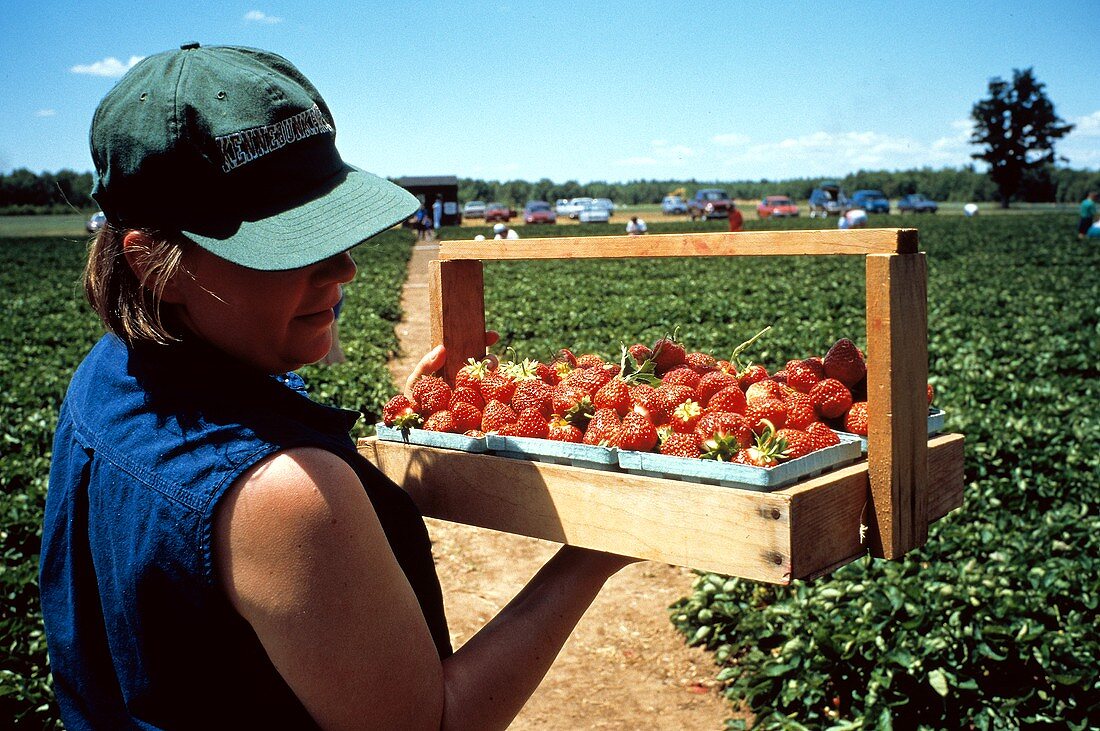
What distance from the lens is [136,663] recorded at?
1271 millimetres

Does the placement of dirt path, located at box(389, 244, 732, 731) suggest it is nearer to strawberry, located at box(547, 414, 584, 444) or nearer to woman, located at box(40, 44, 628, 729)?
strawberry, located at box(547, 414, 584, 444)

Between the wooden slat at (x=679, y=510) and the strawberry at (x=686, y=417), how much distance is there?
0.84 ft

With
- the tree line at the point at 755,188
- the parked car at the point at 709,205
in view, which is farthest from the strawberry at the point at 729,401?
the tree line at the point at 755,188

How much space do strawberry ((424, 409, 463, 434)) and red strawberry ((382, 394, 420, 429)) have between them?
0.04 m

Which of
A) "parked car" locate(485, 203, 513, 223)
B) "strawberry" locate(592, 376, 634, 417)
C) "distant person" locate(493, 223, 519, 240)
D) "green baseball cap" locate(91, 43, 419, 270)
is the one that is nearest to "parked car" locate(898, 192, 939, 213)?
"parked car" locate(485, 203, 513, 223)

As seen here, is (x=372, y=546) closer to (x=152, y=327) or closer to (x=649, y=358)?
(x=152, y=327)

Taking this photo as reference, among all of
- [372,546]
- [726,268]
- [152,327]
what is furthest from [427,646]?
[726,268]

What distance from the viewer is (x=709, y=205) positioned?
166ft

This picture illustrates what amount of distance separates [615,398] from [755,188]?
361 ft

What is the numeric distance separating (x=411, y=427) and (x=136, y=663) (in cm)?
95

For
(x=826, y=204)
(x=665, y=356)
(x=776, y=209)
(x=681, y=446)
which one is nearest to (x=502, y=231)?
(x=665, y=356)

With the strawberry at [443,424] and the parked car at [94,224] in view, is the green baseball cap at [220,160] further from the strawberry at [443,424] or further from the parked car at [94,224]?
the strawberry at [443,424]

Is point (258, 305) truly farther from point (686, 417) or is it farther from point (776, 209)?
point (776, 209)

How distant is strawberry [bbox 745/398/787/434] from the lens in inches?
73.5
